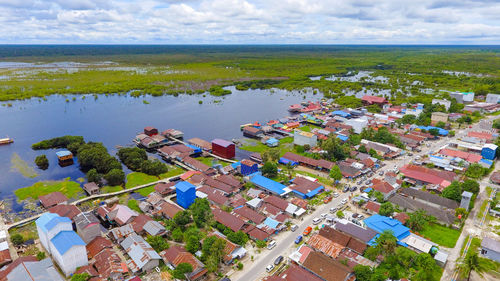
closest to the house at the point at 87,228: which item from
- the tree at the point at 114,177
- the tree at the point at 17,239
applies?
the tree at the point at 17,239

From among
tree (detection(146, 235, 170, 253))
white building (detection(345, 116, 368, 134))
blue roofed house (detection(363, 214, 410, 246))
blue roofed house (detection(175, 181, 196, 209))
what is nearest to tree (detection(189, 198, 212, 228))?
blue roofed house (detection(175, 181, 196, 209))

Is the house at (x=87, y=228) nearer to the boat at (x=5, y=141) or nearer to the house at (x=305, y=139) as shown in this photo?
the house at (x=305, y=139)

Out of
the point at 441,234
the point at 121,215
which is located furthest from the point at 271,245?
the point at 441,234

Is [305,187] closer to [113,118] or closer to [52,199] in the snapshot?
[52,199]

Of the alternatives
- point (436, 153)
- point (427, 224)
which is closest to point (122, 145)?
point (427, 224)

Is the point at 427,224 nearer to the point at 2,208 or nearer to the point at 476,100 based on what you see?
the point at 2,208
